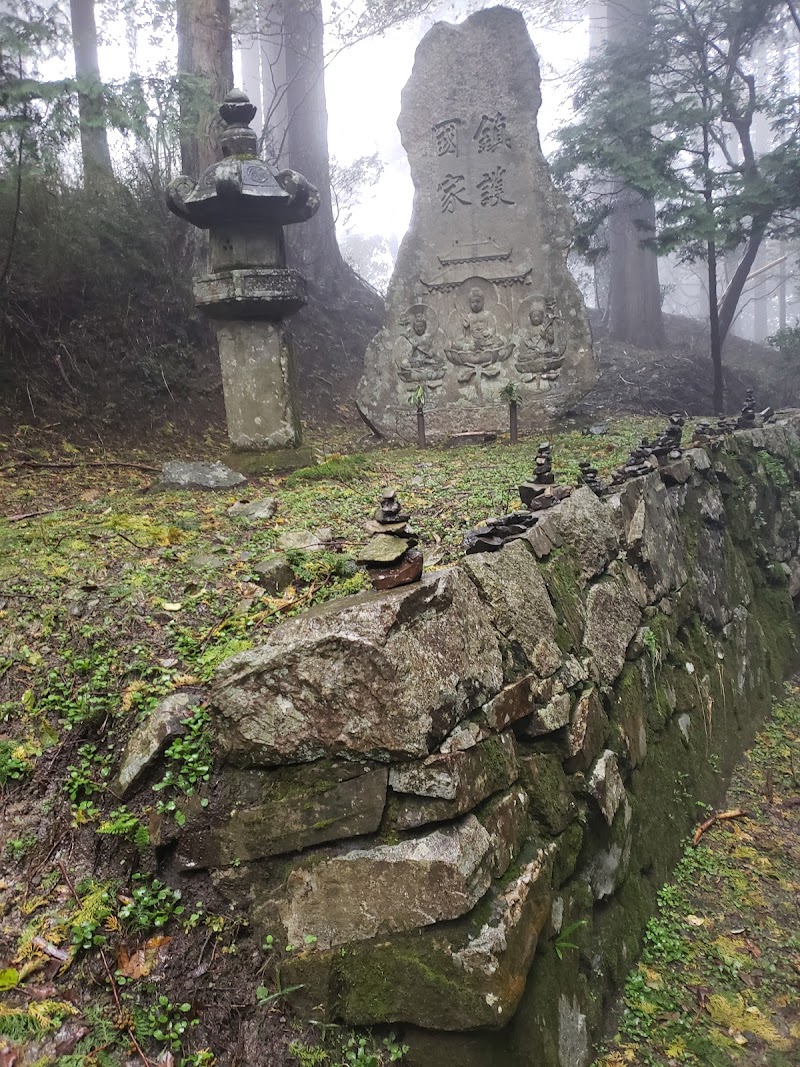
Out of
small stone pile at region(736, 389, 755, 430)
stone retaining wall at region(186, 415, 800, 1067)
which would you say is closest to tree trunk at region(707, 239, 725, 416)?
small stone pile at region(736, 389, 755, 430)

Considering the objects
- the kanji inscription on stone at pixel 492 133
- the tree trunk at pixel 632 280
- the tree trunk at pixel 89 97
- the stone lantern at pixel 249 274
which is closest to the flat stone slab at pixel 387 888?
the stone lantern at pixel 249 274

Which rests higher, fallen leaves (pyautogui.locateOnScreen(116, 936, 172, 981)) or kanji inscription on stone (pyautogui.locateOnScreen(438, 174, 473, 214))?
kanji inscription on stone (pyautogui.locateOnScreen(438, 174, 473, 214))

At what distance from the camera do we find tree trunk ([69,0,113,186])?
6626 millimetres

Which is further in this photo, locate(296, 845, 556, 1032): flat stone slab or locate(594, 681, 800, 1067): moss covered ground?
locate(594, 681, 800, 1067): moss covered ground

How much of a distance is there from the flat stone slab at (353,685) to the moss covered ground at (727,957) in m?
1.41

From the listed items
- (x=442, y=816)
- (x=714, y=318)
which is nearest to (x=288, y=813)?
(x=442, y=816)

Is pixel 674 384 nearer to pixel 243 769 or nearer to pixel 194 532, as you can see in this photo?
pixel 194 532

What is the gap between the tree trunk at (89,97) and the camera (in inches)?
261

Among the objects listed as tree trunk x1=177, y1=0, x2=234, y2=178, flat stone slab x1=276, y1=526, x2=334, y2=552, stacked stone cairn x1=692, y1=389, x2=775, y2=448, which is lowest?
flat stone slab x1=276, y1=526, x2=334, y2=552

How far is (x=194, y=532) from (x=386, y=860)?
269 cm

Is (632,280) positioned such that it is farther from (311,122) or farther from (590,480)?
(590,480)

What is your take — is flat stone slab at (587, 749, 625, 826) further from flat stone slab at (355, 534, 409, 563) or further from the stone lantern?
the stone lantern

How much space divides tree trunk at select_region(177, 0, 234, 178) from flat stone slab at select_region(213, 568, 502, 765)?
29.2ft

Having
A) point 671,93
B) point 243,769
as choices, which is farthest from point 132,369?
point 671,93
